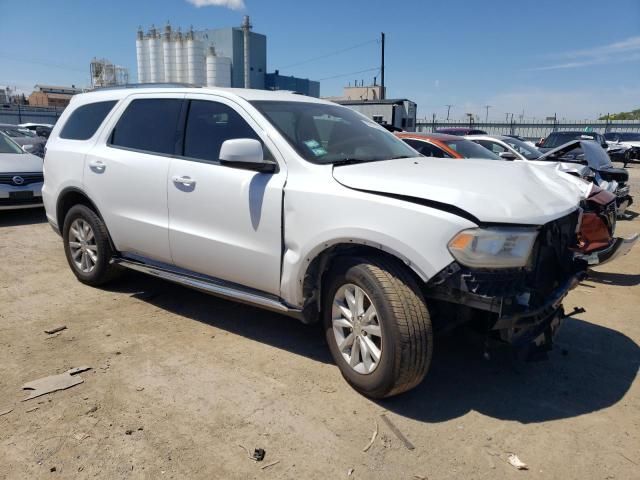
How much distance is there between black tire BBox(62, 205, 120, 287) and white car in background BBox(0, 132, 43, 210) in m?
3.97

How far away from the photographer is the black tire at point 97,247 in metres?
4.62

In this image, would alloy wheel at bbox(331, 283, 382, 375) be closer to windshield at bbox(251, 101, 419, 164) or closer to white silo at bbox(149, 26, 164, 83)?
windshield at bbox(251, 101, 419, 164)

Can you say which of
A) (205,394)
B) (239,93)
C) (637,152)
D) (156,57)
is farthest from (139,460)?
(156,57)

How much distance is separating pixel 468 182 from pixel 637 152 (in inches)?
1133

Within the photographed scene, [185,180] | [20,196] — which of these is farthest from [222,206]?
[20,196]

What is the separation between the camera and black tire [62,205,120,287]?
462 centimetres

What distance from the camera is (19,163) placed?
28.1 ft

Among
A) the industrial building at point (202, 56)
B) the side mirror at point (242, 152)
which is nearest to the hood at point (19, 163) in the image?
the side mirror at point (242, 152)

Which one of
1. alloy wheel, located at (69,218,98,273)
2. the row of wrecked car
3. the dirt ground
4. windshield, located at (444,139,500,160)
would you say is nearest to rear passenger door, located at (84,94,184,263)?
alloy wheel, located at (69,218,98,273)

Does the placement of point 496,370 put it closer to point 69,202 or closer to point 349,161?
point 349,161

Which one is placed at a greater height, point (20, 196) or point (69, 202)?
point (69, 202)

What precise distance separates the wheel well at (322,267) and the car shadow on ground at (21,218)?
6.89m

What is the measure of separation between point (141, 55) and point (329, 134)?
58115 mm

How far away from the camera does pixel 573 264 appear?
10.8 ft
